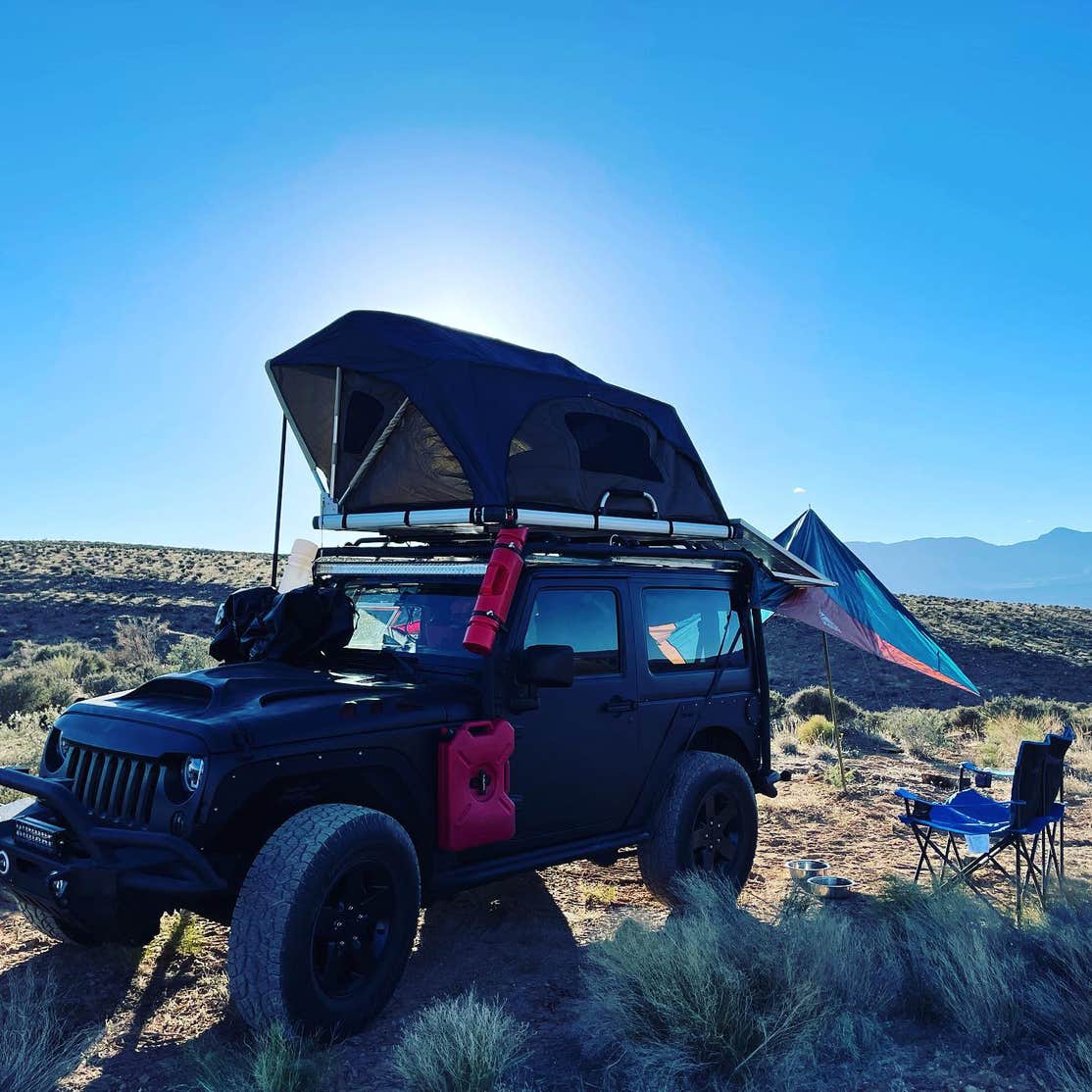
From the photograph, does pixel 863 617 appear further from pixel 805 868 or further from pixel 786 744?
pixel 786 744

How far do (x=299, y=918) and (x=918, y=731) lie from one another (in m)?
12.3

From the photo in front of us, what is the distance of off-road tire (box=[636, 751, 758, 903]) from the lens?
5.64 m

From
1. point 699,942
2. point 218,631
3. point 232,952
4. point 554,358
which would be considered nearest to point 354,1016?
point 232,952

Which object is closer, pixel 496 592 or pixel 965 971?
pixel 965 971

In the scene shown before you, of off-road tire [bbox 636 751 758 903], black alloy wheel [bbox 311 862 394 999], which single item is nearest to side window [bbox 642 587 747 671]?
off-road tire [bbox 636 751 758 903]

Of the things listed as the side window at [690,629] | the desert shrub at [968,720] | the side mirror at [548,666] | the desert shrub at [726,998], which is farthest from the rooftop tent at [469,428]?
the desert shrub at [968,720]

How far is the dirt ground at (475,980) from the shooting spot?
3.69m

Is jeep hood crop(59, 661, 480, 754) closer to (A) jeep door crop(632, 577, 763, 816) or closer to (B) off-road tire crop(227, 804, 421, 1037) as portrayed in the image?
(B) off-road tire crop(227, 804, 421, 1037)

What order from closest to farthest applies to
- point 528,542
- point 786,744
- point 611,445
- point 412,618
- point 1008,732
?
point 528,542, point 412,618, point 611,445, point 786,744, point 1008,732

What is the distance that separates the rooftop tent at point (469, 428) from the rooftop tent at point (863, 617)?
2.85 meters

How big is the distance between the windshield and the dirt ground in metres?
1.61

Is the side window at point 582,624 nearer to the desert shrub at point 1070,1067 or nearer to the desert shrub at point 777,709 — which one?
the desert shrub at point 1070,1067

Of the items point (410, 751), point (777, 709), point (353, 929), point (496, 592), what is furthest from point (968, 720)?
point (353, 929)

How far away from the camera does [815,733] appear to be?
13.7 m
